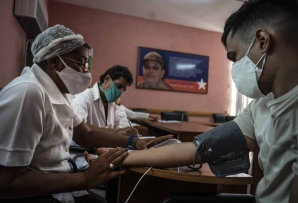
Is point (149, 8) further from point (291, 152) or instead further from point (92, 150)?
point (291, 152)

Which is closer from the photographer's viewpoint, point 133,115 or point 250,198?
point 250,198

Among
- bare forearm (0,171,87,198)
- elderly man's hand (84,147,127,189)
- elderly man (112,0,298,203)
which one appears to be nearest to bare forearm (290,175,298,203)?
elderly man (112,0,298,203)

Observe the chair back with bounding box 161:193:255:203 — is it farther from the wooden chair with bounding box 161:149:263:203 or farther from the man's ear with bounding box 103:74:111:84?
the man's ear with bounding box 103:74:111:84

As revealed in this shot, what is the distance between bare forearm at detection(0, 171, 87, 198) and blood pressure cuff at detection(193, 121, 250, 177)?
0.48 metres

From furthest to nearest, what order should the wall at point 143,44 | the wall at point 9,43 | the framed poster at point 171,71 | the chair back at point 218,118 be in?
the chair back at point 218,118, the framed poster at point 171,71, the wall at point 143,44, the wall at point 9,43

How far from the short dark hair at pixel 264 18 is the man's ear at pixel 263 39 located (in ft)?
0.11

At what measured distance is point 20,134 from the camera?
809 millimetres

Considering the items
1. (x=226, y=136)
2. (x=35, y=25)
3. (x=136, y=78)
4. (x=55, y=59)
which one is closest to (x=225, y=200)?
(x=226, y=136)

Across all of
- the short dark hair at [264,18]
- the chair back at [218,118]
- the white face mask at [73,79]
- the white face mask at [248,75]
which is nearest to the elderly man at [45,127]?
the white face mask at [73,79]

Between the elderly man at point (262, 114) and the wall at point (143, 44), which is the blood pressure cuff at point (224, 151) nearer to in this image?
the elderly man at point (262, 114)

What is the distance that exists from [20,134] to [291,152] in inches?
34.9

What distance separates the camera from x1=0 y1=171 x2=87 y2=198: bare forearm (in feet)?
2.63

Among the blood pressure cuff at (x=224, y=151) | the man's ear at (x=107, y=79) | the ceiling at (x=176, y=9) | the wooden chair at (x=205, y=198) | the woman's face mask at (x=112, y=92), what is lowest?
the wooden chair at (x=205, y=198)

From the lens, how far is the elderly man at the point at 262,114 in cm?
70
